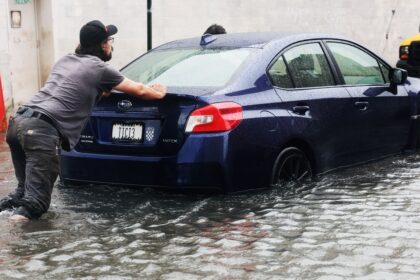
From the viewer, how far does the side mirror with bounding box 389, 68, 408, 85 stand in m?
7.48

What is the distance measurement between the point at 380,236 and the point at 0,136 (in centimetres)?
767

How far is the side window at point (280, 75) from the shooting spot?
20.2ft

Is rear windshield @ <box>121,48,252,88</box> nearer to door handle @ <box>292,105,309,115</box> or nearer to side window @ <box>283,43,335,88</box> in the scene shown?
side window @ <box>283,43,335,88</box>

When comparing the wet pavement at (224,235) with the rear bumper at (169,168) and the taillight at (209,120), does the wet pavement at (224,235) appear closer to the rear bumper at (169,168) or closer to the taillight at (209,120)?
the rear bumper at (169,168)

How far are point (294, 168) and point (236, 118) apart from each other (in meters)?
0.96

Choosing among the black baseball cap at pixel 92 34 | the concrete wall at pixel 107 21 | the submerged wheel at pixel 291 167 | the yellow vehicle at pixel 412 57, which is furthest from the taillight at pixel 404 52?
the black baseball cap at pixel 92 34

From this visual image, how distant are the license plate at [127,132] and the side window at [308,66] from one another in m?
1.50

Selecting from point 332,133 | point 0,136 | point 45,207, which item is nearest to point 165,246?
point 45,207

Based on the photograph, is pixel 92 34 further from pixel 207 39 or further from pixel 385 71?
pixel 385 71

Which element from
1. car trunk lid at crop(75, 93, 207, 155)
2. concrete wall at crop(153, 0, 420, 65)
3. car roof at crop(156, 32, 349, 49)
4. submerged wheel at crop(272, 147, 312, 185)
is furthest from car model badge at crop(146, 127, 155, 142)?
concrete wall at crop(153, 0, 420, 65)

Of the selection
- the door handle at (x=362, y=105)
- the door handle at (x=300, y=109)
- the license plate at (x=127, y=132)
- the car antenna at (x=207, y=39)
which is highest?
the car antenna at (x=207, y=39)

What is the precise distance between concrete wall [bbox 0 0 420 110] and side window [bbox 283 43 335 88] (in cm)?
803

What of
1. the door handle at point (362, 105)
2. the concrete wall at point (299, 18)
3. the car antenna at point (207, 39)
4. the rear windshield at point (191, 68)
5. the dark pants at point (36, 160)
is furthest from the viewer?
the concrete wall at point (299, 18)

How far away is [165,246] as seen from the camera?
4703 mm
